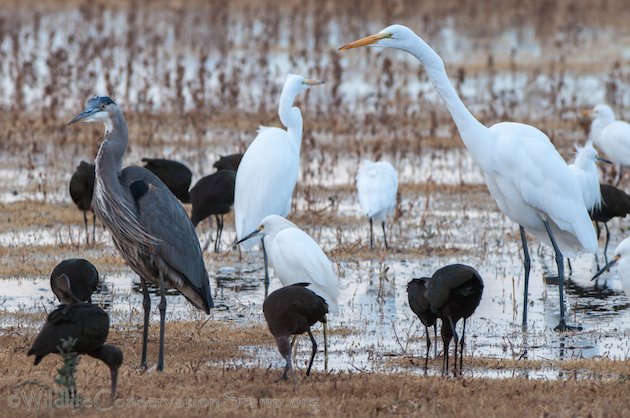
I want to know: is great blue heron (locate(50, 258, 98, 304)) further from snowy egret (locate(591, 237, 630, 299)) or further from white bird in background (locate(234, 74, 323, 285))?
snowy egret (locate(591, 237, 630, 299))

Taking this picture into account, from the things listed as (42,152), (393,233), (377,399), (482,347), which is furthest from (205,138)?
(377,399)

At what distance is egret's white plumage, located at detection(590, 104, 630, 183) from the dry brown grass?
26.3ft

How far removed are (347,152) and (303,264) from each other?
8.51 meters

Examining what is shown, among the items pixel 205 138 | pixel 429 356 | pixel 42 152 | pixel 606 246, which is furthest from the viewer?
pixel 205 138

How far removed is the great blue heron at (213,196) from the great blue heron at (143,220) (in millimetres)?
3806

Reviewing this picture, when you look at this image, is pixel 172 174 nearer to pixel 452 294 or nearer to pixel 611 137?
pixel 452 294

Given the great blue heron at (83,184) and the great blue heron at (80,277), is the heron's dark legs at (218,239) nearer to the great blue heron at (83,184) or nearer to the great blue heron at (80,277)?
the great blue heron at (83,184)

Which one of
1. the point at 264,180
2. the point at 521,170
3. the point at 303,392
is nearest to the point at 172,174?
the point at 264,180

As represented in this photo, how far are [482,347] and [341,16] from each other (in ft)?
65.2

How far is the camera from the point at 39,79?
Answer: 21.6m

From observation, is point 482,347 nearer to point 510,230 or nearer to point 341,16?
point 510,230

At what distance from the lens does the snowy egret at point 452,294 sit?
7.12m

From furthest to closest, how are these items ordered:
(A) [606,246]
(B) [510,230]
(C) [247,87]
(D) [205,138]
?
1. (C) [247,87]
2. (D) [205,138]
3. (B) [510,230]
4. (A) [606,246]

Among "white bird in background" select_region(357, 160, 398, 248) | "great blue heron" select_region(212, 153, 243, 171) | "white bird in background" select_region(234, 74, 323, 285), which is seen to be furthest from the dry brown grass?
"great blue heron" select_region(212, 153, 243, 171)
